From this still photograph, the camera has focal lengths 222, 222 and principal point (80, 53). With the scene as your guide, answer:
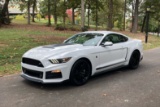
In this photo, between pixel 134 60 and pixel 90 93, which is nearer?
pixel 90 93

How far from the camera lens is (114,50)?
6.94m

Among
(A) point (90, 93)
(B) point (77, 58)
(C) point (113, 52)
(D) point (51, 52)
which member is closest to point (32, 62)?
(D) point (51, 52)

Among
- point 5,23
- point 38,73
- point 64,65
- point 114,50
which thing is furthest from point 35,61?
point 5,23

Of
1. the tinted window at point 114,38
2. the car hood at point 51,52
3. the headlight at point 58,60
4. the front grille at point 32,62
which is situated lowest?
the front grille at point 32,62

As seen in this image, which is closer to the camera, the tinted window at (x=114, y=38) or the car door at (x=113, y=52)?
the car door at (x=113, y=52)

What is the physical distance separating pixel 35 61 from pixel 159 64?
18.3 feet

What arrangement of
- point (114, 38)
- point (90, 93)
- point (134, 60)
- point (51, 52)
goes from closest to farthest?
point (90, 93) → point (51, 52) → point (114, 38) → point (134, 60)

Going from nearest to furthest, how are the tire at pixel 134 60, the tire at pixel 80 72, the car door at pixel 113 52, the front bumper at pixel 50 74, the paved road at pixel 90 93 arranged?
the paved road at pixel 90 93, the front bumper at pixel 50 74, the tire at pixel 80 72, the car door at pixel 113 52, the tire at pixel 134 60

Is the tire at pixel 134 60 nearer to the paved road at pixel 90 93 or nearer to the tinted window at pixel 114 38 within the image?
the tinted window at pixel 114 38

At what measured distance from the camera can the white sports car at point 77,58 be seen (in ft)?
17.7

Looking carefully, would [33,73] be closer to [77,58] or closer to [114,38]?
[77,58]

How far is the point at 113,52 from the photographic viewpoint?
6.89 m

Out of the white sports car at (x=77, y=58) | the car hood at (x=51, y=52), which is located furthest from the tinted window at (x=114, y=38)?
the car hood at (x=51, y=52)

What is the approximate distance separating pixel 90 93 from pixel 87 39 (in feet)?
6.71
